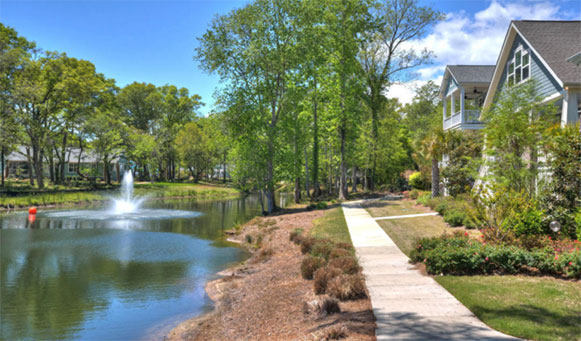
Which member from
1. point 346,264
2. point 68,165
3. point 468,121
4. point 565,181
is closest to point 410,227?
point 565,181

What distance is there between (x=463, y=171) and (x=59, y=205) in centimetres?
3620

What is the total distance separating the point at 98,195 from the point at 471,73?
4026 cm

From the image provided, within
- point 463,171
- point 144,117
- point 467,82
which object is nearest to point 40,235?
point 463,171

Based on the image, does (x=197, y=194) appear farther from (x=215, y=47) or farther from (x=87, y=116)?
(x=215, y=47)

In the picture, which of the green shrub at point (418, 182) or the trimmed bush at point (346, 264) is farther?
the green shrub at point (418, 182)

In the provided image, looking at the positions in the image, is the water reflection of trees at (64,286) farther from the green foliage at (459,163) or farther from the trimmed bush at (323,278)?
the green foliage at (459,163)

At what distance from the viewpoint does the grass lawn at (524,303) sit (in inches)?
233

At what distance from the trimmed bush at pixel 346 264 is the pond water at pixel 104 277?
3.73m

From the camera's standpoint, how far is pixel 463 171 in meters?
21.2

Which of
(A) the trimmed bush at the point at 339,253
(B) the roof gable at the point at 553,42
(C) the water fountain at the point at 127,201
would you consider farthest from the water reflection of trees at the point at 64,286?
(C) the water fountain at the point at 127,201

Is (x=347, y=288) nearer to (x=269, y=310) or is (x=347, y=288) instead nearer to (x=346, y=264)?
(x=346, y=264)

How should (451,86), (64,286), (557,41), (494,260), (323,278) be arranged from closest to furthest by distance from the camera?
(323,278)
(494,260)
(64,286)
(557,41)
(451,86)

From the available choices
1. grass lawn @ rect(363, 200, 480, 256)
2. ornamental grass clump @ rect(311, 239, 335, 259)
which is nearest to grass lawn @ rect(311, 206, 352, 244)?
grass lawn @ rect(363, 200, 480, 256)

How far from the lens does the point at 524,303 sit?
7.07 metres
